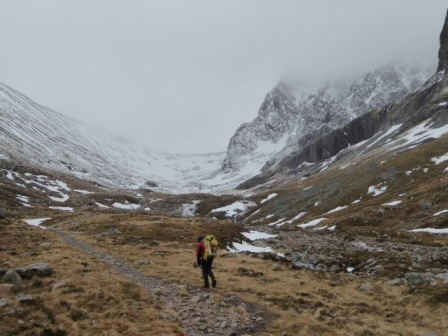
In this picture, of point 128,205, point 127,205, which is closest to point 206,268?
point 127,205

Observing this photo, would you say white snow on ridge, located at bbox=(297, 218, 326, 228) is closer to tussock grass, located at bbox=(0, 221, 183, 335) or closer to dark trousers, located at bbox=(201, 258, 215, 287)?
dark trousers, located at bbox=(201, 258, 215, 287)

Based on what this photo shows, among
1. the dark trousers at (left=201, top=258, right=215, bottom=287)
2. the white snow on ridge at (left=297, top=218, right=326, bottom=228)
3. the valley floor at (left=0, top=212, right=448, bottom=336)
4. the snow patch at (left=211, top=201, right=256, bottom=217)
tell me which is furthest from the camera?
the snow patch at (left=211, top=201, right=256, bottom=217)

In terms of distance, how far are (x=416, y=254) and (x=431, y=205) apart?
31.2 metres

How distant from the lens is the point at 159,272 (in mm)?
29281

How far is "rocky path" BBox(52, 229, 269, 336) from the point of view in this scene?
17234 mm

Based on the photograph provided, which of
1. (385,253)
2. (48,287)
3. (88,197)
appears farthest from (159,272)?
(88,197)

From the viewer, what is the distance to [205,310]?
19.6 m

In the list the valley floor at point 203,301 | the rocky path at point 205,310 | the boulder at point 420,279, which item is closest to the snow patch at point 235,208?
the valley floor at point 203,301

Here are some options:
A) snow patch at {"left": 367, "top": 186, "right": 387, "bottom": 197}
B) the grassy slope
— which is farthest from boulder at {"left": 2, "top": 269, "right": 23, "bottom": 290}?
snow patch at {"left": 367, "top": 186, "right": 387, "bottom": 197}

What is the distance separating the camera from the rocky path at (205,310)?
17234 mm

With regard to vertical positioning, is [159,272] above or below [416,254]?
above

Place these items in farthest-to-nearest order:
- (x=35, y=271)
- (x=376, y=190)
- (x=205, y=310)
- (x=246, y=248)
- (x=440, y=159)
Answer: (x=440, y=159) < (x=376, y=190) < (x=246, y=248) < (x=35, y=271) < (x=205, y=310)

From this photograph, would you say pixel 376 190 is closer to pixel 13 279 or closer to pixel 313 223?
pixel 313 223

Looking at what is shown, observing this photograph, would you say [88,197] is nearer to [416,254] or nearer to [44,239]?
[44,239]
